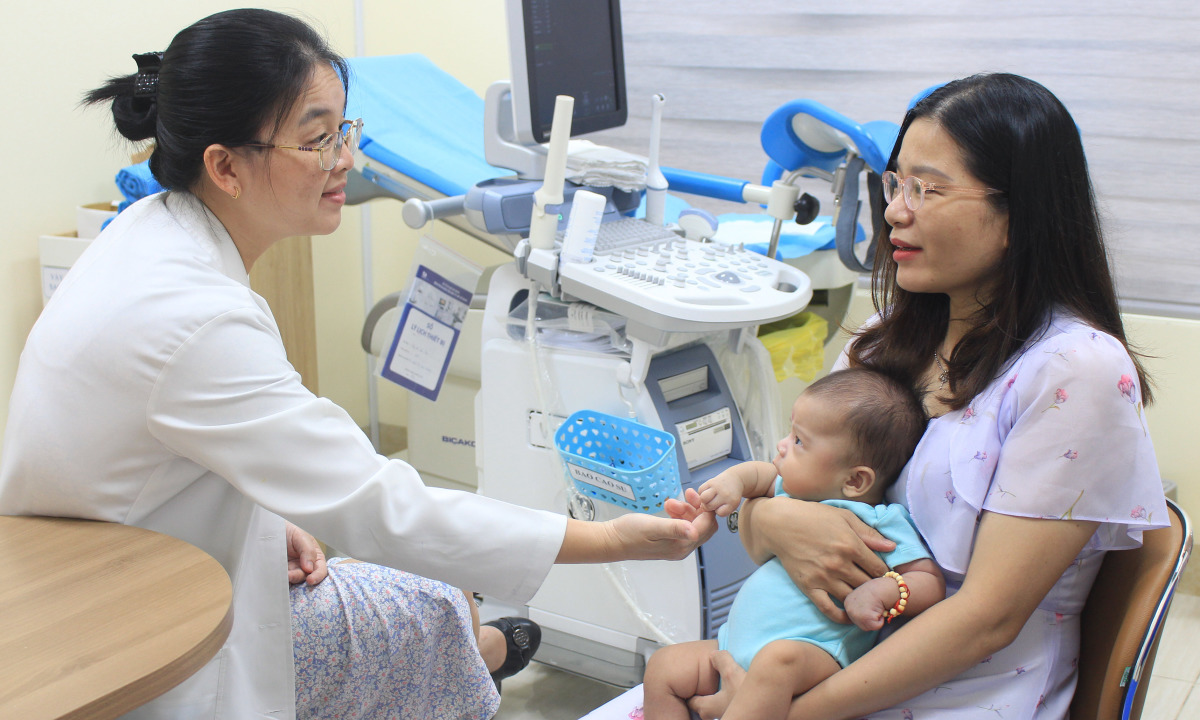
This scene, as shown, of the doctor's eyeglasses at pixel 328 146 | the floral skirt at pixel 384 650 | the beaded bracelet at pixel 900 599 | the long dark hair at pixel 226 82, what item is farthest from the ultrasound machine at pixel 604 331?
the beaded bracelet at pixel 900 599

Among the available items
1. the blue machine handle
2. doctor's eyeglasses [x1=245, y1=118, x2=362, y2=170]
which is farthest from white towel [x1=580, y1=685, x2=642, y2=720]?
the blue machine handle

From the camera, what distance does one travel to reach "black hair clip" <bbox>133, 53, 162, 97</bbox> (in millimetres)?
1253

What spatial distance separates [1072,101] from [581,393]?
167cm

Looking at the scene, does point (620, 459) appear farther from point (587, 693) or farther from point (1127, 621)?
point (1127, 621)

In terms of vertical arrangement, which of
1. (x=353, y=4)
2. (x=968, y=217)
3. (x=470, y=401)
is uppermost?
(x=353, y=4)

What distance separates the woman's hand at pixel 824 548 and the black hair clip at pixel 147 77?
3.20 ft

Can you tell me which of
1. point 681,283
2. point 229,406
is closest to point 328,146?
point 229,406

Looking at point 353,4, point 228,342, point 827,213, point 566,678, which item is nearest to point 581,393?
point 566,678

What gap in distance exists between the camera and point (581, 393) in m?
1.92

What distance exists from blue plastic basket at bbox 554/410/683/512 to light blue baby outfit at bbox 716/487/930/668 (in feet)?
1.72

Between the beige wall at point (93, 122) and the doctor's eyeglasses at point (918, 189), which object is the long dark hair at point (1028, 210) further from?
the beige wall at point (93, 122)

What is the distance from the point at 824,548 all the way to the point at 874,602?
0.09m

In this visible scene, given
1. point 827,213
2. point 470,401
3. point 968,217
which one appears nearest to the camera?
point 968,217

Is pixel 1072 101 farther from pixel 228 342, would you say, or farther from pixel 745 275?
pixel 228 342
